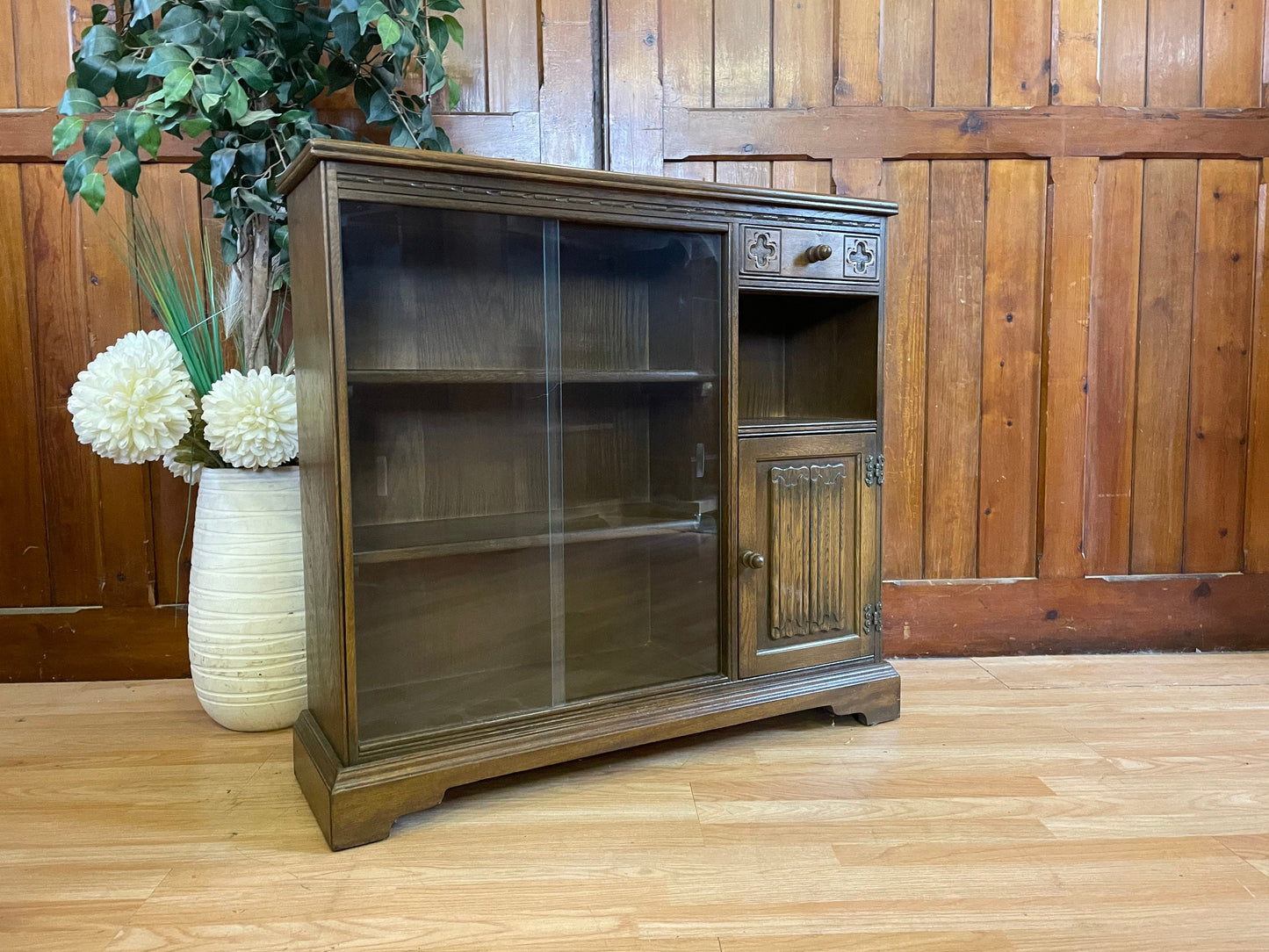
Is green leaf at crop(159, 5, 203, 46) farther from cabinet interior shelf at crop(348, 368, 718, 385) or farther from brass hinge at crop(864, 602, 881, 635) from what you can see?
brass hinge at crop(864, 602, 881, 635)

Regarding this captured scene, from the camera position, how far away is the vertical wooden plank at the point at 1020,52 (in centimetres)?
193

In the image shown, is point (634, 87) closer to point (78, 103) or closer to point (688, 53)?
point (688, 53)

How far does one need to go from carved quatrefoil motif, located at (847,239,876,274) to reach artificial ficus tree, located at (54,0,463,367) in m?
0.86

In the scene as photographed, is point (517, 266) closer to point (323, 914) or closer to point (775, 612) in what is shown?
point (775, 612)

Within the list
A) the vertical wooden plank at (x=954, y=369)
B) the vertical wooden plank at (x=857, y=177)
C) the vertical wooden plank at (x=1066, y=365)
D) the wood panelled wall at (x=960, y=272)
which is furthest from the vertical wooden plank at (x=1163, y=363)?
the vertical wooden plank at (x=857, y=177)

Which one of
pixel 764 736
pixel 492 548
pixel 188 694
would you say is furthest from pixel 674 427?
pixel 188 694

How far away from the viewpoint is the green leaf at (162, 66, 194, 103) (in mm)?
1325

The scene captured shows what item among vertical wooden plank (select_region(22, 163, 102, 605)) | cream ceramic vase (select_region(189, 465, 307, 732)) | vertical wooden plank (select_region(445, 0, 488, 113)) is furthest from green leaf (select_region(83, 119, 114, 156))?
vertical wooden plank (select_region(445, 0, 488, 113))

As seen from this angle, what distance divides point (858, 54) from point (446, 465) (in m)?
1.46

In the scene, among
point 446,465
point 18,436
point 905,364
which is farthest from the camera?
point 905,364

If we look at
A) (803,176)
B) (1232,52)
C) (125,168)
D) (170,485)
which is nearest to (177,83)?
Answer: (125,168)

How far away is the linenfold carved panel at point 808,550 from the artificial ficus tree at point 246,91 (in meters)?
1.02

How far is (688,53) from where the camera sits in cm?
189

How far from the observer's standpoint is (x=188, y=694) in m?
1.76
